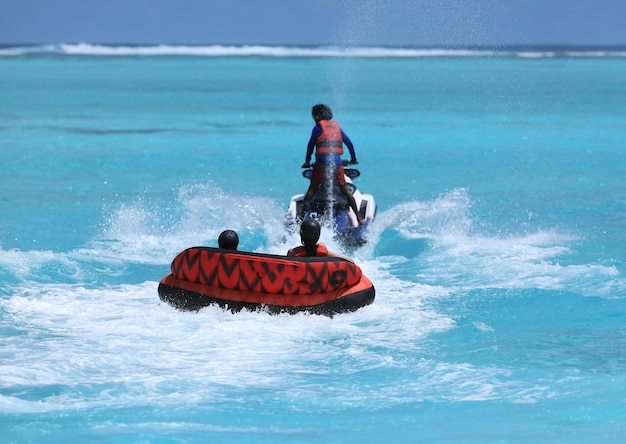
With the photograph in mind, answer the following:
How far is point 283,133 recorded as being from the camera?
1086 inches

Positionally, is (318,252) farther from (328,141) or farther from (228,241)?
(328,141)

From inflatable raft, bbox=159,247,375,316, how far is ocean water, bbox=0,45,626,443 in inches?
4.4

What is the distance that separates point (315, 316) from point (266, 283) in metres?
0.48

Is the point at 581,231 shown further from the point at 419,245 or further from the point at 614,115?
the point at 614,115

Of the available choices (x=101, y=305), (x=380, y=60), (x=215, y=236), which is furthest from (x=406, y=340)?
(x=380, y=60)

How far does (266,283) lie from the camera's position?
8.50 m

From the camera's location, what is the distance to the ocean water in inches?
275

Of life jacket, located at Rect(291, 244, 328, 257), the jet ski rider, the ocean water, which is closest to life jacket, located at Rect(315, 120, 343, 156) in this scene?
the jet ski rider

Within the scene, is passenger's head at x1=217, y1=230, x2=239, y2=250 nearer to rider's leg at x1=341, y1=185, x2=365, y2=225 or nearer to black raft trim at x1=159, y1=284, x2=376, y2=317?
black raft trim at x1=159, y1=284, x2=376, y2=317

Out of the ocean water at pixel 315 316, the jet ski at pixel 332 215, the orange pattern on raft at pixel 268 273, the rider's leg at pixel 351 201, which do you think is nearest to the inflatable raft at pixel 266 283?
the orange pattern on raft at pixel 268 273

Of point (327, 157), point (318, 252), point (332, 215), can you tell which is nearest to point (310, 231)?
point (318, 252)

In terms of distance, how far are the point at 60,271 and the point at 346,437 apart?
5.09 metres

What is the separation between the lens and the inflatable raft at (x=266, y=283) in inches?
333

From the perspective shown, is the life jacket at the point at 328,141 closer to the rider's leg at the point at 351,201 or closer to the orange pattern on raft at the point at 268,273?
the rider's leg at the point at 351,201
